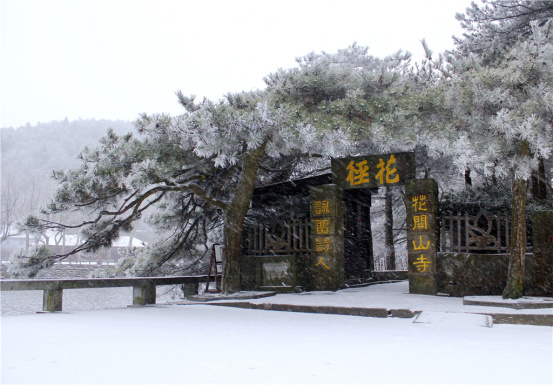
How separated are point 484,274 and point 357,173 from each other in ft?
11.2

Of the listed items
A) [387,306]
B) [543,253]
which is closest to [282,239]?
[387,306]

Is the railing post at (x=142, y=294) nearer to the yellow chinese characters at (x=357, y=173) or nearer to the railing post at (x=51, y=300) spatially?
the railing post at (x=51, y=300)

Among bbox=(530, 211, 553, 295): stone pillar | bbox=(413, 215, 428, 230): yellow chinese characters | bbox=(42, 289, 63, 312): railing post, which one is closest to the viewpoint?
bbox=(42, 289, 63, 312): railing post

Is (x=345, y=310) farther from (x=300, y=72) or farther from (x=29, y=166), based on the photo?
(x=29, y=166)

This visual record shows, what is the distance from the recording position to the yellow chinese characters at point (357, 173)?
10438 mm

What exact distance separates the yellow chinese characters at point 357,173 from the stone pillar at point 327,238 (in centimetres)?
40

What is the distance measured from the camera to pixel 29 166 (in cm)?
5906

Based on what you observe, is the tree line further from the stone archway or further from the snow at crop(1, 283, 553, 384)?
the snow at crop(1, 283, 553, 384)

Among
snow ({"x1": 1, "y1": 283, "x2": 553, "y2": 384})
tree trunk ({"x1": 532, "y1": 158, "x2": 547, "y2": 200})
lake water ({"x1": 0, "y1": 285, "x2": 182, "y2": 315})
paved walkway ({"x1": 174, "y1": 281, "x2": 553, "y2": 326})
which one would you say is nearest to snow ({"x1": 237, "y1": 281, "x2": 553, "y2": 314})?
paved walkway ({"x1": 174, "y1": 281, "x2": 553, "y2": 326})

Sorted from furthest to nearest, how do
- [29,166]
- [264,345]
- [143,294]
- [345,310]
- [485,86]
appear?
[29,166]
[143,294]
[485,86]
[345,310]
[264,345]

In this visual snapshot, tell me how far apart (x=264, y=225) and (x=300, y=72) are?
381 centimetres

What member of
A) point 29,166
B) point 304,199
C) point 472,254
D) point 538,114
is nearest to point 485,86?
point 538,114

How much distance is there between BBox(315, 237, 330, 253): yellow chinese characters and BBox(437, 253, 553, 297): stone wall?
2390 mm

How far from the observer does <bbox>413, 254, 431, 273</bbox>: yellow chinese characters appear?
9.60 m
